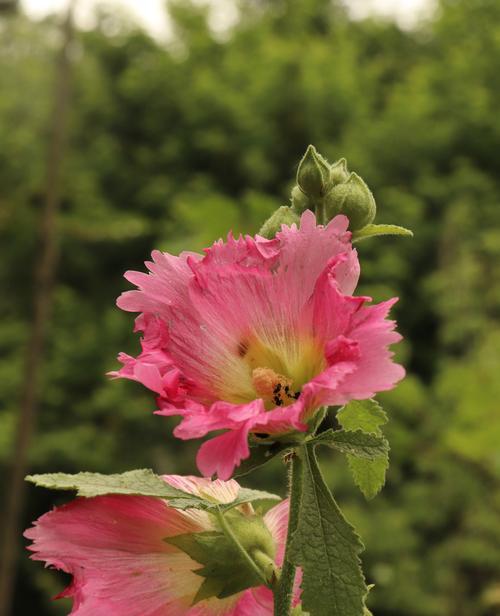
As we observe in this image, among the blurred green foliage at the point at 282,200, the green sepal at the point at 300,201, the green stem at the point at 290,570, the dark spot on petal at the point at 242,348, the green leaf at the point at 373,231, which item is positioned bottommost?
the green stem at the point at 290,570

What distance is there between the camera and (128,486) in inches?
15.7

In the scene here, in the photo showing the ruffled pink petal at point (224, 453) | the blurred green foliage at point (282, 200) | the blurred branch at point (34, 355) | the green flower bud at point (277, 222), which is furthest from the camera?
the blurred green foliage at point (282, 200)

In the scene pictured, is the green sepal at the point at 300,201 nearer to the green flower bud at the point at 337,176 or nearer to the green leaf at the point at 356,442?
the green flower bud at the point at 337,176

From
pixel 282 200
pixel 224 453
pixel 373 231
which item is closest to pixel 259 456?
pixel 224 453

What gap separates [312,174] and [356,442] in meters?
0.16

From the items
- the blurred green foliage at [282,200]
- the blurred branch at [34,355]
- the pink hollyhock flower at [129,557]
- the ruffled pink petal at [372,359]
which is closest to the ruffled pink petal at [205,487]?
the pink hollyhock flower at [129,557]

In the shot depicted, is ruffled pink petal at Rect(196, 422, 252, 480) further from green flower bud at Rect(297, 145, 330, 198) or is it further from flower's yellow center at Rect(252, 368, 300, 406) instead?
green flower bud at Rect(297, 145, 330, 198)

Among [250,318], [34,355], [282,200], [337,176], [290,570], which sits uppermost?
[282,200]

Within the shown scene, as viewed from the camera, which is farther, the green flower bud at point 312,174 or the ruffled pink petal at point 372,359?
the green flower bud at point 312,174

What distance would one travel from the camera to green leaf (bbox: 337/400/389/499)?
420mm

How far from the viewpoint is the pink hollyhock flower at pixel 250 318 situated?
361 mm

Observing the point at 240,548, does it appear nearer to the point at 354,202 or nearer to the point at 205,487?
the point at 205,487

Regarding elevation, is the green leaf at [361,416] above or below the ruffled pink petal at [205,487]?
above

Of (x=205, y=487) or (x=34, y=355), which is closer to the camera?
(x=205, y=487)
